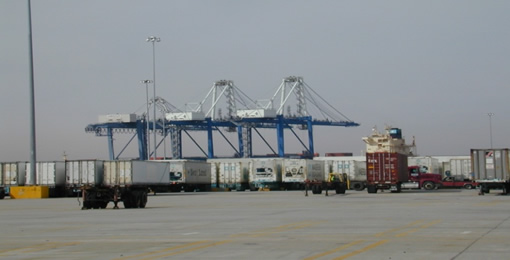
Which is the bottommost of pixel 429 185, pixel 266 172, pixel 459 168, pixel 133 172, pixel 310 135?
pixel 429 185

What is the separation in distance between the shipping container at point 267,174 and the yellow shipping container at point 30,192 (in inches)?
1008

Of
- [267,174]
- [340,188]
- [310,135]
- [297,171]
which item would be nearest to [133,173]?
[340,188]

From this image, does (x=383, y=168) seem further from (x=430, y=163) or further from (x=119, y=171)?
(x=430, y=163)

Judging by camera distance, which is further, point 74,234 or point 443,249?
point 74,234

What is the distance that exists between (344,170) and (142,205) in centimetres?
4554

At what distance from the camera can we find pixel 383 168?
57.5 meters

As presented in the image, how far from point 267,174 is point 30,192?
88.2 feet

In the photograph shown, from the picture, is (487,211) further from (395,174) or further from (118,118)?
(118,118)

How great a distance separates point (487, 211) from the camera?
28.6 meters

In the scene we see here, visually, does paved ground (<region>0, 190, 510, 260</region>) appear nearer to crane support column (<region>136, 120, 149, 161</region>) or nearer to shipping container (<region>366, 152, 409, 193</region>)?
shipping container (<region>366, 152, 409, 193</region>)

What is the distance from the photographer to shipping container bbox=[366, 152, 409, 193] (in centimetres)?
5703

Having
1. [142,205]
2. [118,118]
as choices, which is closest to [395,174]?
[142,205]

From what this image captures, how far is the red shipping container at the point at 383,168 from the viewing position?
5716cm

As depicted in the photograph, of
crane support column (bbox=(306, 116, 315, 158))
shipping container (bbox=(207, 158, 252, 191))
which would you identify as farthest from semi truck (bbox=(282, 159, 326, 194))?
crane support column (bbox=(306, 116, 315, 158))
